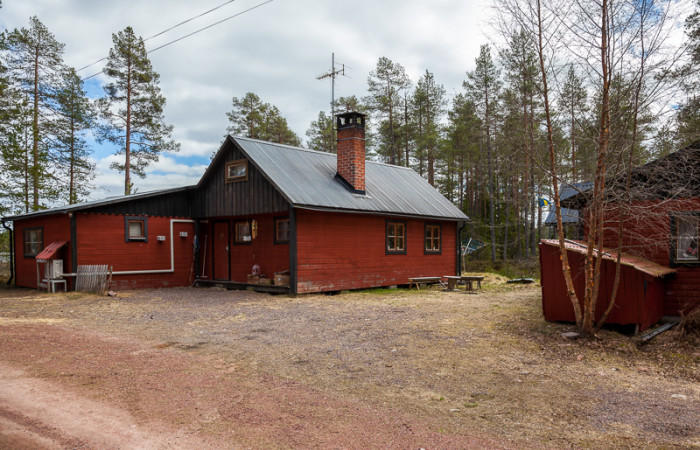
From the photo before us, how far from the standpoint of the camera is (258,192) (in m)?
15.1

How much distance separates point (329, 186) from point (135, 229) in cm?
666

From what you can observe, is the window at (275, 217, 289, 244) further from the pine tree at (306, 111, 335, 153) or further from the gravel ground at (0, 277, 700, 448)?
the pine tree at (306, 111, 335, 153)

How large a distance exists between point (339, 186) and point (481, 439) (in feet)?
42.1

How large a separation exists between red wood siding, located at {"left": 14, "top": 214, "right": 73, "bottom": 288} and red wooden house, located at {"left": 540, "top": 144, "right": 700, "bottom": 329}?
45.8 ft

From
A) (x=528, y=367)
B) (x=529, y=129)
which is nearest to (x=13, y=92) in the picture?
(x=529, y=129)

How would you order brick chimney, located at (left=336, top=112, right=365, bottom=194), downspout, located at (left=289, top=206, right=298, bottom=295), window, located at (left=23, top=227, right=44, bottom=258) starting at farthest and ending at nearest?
window, located at (left=23, top=227, right=44, bottom=258)
brick chimney, located at (left=336, top=112, right=365, bottom=194)
downspout, located at (left=289, top=206, right=298, bottom=295)

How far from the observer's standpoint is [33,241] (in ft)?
56.1

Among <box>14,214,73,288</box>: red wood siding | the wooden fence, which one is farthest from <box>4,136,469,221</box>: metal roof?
the wooden fence

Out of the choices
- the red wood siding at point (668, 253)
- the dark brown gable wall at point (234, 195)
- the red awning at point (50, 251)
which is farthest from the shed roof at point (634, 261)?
the red awning at point (50, 251)

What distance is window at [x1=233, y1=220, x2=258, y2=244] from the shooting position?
16.1 metres

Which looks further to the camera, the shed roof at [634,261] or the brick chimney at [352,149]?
the brick chimney at [352,149]

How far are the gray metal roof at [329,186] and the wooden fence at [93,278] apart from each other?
5667 mm

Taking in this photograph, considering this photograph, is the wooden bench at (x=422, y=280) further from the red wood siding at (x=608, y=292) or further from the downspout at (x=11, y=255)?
the downspout at (x=11, y=255)

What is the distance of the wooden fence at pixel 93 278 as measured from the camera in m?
14.4
